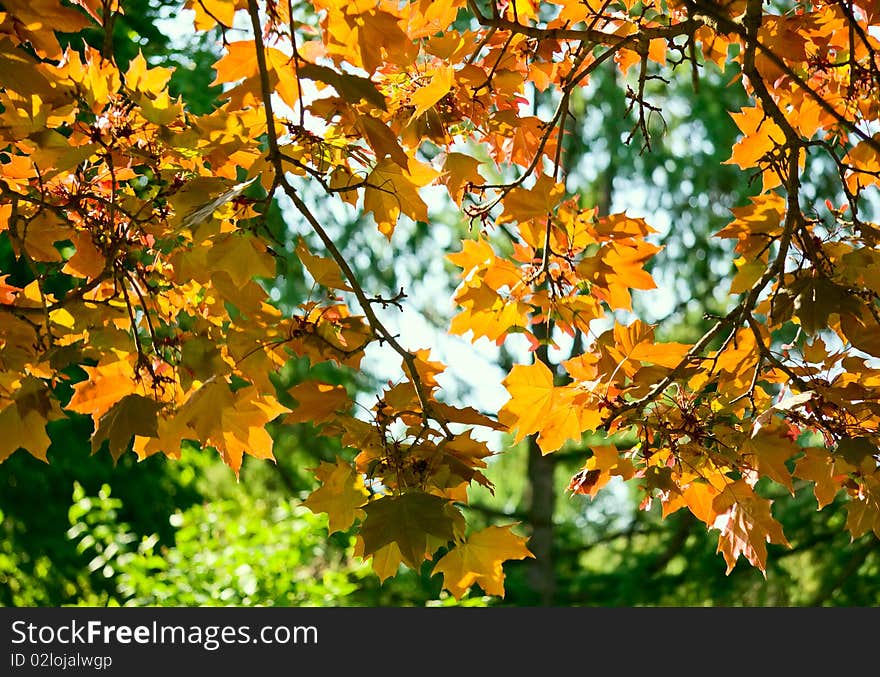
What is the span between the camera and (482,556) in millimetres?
1044

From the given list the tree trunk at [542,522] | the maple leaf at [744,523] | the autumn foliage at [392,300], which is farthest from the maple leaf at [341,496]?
the tree trunk at [542,522]

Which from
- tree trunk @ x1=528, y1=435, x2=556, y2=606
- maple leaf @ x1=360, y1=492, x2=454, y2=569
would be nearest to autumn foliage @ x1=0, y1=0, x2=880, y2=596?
maple leaf @ x1=360, y1=492, x2=454, y2=569

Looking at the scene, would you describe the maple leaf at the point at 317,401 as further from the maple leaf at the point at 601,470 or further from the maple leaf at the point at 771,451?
the maple leaf at the point at 771,451

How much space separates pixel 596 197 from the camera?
5.39 metres


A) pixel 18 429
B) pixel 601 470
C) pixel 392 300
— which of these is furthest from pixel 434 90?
pixel 18 429

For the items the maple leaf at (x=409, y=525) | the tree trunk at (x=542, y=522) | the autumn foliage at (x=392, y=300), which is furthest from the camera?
the tree trunk at (x=542, y=522)

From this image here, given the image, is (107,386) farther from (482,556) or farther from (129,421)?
(482,556)

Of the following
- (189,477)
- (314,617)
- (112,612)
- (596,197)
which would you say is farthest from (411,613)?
(596,197)

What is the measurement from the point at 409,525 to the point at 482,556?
19cm

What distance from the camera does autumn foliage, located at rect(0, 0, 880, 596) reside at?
99cm

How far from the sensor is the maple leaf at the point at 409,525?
2.87 feet

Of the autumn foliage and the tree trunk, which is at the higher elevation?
the tree trunk

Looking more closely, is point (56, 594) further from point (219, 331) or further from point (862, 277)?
point (862, 277)

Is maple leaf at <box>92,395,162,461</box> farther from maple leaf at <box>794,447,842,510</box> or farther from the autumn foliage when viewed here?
maple leaf at <box>794,447,842,510</box>
